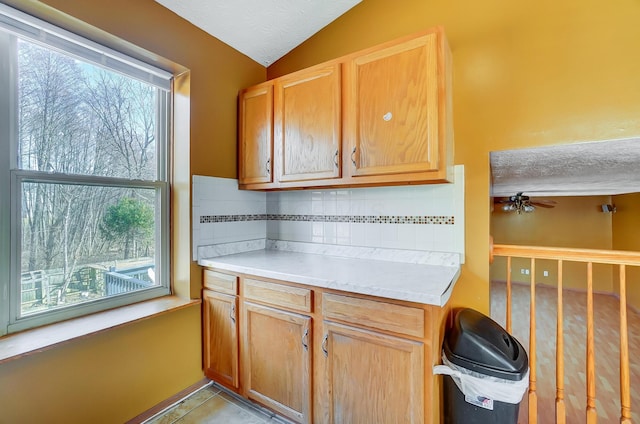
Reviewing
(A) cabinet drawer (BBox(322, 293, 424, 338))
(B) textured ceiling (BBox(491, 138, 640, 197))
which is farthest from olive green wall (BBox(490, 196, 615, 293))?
(A) cabinet drawer (BBox(322, 293, 424, 338))

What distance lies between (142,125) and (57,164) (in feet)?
Answer: 1.72

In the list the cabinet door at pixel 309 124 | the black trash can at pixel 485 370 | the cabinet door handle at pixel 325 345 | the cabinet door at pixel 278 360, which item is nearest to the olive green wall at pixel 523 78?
the black trash can at pixel 485 370

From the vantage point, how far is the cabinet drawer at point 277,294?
57.0 inches

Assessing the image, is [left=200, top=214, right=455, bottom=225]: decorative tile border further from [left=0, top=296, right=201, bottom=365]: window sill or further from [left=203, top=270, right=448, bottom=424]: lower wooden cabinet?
[left=0, top=296, right=201, bottom=365]: window sill

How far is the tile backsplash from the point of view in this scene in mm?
1700

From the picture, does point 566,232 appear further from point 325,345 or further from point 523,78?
point 325,345

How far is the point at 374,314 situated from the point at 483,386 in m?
0.55

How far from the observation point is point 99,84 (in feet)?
5.19

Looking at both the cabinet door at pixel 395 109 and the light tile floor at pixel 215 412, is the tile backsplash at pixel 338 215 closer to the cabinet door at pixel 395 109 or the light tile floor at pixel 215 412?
the cabinet door at pixel 395 109

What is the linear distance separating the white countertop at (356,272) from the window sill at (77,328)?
37 cm

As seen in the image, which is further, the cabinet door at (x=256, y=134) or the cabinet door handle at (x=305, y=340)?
the cabinet door at (x=256, y=134)

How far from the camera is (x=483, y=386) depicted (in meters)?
1.18

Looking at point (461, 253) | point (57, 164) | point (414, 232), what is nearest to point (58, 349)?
point (57, 164)

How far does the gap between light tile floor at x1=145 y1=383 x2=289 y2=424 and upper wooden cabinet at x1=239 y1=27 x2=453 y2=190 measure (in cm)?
144
